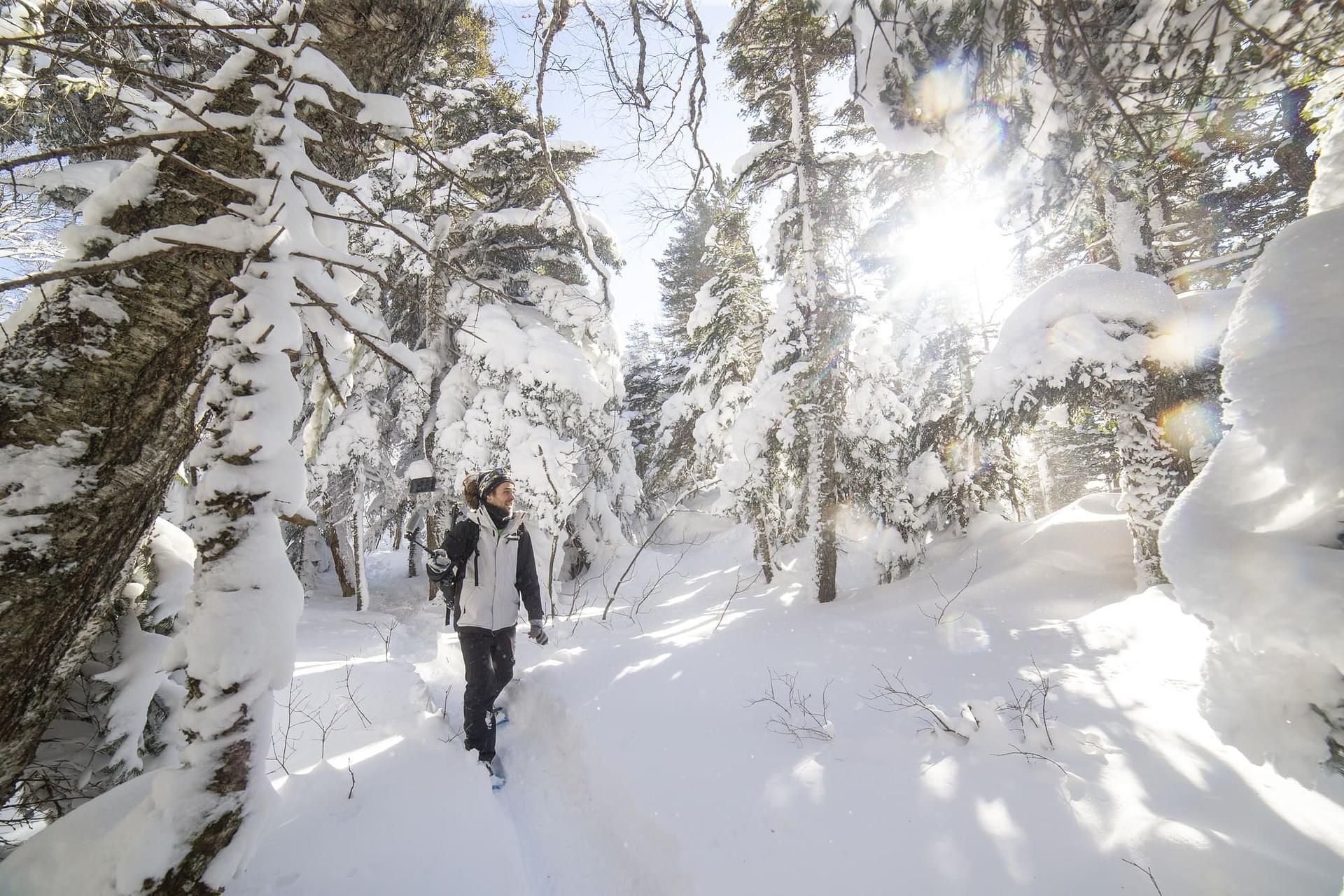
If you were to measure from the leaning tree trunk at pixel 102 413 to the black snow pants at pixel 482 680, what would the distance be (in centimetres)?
212

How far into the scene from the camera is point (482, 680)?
12.4 ft

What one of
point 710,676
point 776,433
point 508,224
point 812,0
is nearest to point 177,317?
point 812,0

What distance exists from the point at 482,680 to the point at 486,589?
69 centimetres

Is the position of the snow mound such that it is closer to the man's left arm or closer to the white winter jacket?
the white winter jacket

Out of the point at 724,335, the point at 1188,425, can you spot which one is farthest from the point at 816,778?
the point at 724,335

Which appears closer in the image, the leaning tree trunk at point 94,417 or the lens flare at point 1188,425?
the leaning tree trunk at point 94,417

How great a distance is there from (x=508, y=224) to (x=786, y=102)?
Result: 6018 millimetres

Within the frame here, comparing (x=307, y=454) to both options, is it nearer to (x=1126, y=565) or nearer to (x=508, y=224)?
(x=508, y=224)

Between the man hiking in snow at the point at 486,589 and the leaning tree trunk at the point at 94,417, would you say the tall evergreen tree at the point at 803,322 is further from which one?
the leaning tree trunk at the point at 94,417

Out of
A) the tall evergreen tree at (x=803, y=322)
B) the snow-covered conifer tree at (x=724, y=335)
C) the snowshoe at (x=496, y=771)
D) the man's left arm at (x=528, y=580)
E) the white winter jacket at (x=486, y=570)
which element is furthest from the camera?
the snow-covered conifer tree at (x=724, y=335)

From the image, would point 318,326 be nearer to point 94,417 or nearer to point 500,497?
point 94,417

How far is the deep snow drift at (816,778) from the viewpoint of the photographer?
2172 millimetres

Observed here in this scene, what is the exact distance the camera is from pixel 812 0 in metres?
2.46

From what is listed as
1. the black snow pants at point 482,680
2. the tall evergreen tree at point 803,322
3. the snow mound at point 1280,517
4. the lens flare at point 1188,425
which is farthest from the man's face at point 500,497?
the lens flare at point 1188,425
